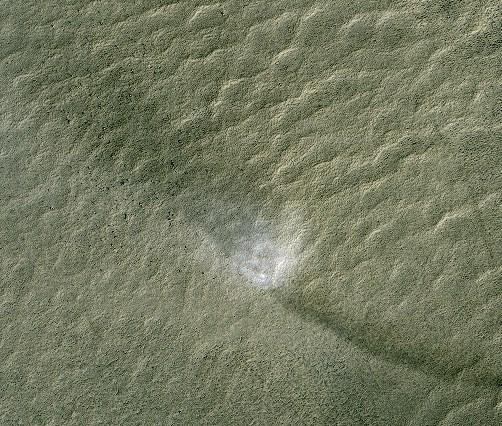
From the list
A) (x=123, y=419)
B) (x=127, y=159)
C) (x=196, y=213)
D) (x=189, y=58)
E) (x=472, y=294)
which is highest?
(x=189, y=58)

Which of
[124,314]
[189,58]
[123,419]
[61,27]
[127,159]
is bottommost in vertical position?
[123,419]

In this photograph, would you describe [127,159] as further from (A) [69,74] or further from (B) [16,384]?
(B) [16,384]

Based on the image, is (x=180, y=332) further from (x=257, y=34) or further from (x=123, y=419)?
(x=257, y=34)

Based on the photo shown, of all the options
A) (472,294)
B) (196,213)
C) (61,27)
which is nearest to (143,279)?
(196,213)

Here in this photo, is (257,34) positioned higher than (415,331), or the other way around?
(257,34)

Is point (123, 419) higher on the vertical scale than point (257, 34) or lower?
lower

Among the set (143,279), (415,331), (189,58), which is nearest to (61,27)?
(189,58)
